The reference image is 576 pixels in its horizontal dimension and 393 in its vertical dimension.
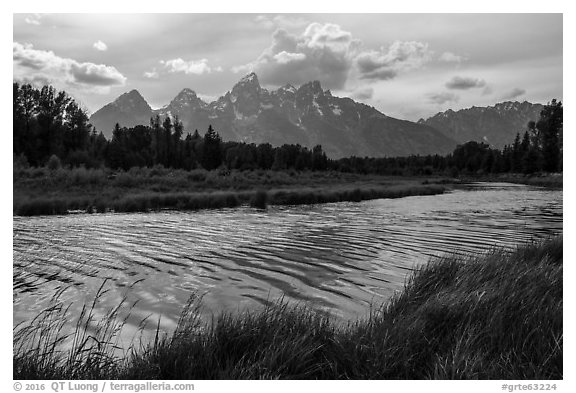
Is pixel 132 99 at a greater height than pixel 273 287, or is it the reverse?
pixel 132 99

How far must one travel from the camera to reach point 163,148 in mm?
91750

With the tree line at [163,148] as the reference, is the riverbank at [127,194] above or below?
below

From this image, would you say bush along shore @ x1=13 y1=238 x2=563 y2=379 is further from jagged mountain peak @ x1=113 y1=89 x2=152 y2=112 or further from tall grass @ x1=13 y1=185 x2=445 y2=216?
tall grass @ x1=13 y1=185 x2=445 y2=216

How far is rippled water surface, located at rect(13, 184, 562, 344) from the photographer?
8781mm

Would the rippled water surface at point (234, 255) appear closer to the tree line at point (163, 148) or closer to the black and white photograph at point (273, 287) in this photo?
the black and white photograph at point (273, 287)

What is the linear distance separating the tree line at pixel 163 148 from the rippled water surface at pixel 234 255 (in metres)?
3.56

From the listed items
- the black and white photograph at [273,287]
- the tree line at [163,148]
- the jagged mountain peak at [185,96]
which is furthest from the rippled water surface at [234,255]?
the jagged mountain peak at [185,96]

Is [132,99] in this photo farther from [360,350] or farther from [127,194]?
[127,194]

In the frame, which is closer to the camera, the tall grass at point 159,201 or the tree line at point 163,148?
the tree line at point 163,148

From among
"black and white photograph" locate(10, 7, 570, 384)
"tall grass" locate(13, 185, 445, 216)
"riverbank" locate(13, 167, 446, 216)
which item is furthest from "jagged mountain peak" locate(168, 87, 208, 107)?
"tall grass" locate(13, 185, 445, 216)

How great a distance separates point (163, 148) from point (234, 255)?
83.9 meters

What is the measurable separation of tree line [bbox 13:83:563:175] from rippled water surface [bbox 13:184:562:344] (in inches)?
140

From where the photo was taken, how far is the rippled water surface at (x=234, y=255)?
878 cm

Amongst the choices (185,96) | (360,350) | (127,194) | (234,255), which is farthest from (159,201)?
(360,350)
